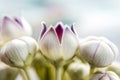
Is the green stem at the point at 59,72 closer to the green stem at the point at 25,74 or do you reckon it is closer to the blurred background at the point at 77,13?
the green stem at the point at 25,74

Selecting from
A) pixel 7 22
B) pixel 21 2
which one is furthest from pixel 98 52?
pixel 21 2

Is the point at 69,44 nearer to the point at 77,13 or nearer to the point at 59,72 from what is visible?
the point at 59,72

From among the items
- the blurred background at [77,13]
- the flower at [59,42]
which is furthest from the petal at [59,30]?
the blurred background at [77,13]

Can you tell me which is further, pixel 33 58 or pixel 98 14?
pixel 98 14

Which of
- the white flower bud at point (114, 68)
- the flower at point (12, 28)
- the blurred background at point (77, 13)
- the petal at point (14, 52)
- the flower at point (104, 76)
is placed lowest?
the blurred background at point (77, 13)

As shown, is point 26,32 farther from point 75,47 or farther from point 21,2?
point 21,2

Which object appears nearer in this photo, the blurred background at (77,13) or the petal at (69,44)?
the petal at (69,44)
